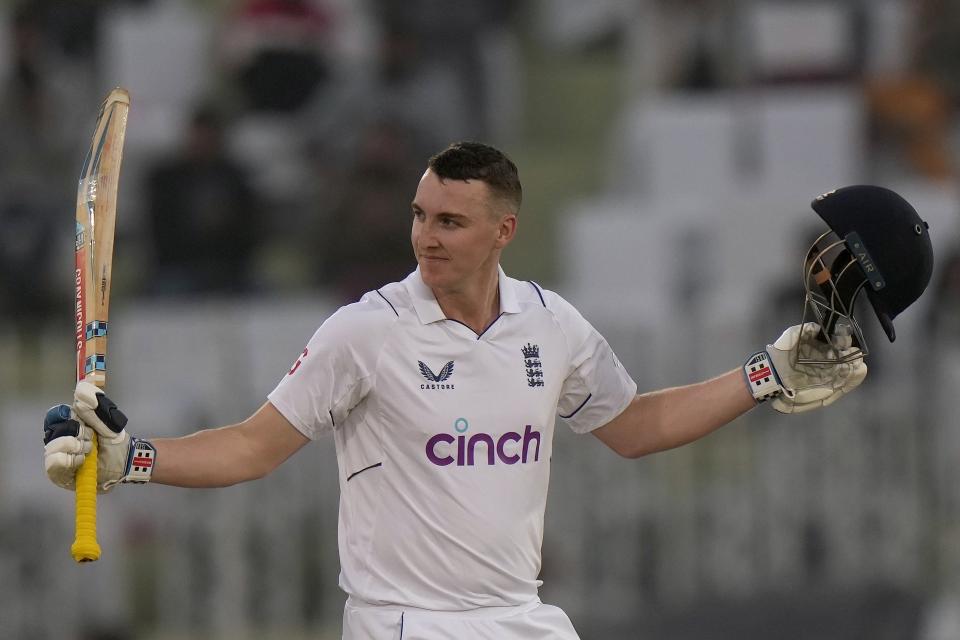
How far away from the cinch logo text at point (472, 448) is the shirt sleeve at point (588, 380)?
0.92ft

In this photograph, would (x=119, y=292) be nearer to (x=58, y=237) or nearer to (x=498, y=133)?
(x=58, y=237)

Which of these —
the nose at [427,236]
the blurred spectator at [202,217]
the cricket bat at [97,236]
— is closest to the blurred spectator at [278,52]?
the blurred spectator at [202,217]

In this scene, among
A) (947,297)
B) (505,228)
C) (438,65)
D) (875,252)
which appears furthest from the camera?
(438,65)

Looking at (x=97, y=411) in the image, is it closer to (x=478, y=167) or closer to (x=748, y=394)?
(x=478, y=167)

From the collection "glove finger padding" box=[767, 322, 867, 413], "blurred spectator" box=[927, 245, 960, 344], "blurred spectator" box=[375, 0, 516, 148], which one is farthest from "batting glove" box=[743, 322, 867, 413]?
"blurred spectator" box=[375, 0, 516, 148]

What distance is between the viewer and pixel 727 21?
41.1ft

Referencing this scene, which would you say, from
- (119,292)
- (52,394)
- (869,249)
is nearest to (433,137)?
(119,292)

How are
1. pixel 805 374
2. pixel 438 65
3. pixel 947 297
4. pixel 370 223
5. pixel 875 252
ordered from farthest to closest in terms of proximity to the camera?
1. pixel 438 65
2. pixel 370 223
3. pixel 947 297
4. pixel 805 374
5. pixel 875 252

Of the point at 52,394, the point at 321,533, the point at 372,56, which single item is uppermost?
the point at 372,56

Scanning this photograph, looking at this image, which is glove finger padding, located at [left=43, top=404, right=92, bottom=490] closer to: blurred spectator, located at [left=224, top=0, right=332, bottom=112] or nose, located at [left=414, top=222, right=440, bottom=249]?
nose, located at [left=414, top=222, right=440, bottom=249]

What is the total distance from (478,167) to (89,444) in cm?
118

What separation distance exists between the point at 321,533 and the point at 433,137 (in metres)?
3.42

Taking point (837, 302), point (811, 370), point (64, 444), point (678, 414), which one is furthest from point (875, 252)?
point (64, 444)

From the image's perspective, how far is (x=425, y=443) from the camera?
4.72m
